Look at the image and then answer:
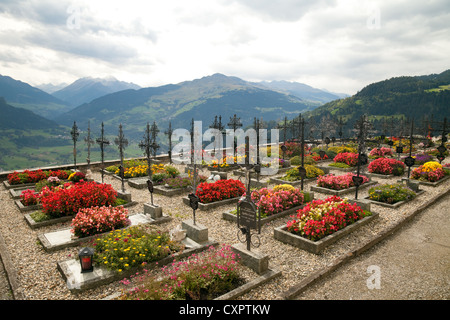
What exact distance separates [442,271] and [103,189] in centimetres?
1155

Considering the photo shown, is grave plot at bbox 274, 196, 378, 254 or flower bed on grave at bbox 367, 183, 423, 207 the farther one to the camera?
flower bed on grave at bbox 367, 183, 423, 207

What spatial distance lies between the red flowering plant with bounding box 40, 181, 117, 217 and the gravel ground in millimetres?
644

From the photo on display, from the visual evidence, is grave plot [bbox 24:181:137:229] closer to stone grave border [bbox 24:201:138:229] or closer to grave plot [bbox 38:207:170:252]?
stone grave border [bbox 24:201:138:229]

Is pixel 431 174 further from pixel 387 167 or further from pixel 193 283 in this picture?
pixel 193 283

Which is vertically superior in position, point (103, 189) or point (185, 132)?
point (185, 132)

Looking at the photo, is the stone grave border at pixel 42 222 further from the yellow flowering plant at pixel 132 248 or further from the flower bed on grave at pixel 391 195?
the flower bed on grave at pixel 391 195

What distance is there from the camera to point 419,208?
A: 10695mm

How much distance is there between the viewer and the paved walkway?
5.65m

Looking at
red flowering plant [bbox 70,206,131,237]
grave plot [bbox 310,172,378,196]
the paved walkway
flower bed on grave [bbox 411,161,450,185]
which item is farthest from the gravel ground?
flower bed on grave [bbox 411,161,450,185]

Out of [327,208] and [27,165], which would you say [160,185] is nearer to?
[327,208]

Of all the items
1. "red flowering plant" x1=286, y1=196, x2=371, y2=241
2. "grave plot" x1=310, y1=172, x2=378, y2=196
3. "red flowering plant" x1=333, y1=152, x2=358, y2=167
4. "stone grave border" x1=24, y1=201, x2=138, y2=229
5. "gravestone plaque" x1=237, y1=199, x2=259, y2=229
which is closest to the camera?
"gravestone plaque" x1=237, y1=199, x2=259, y2=229
